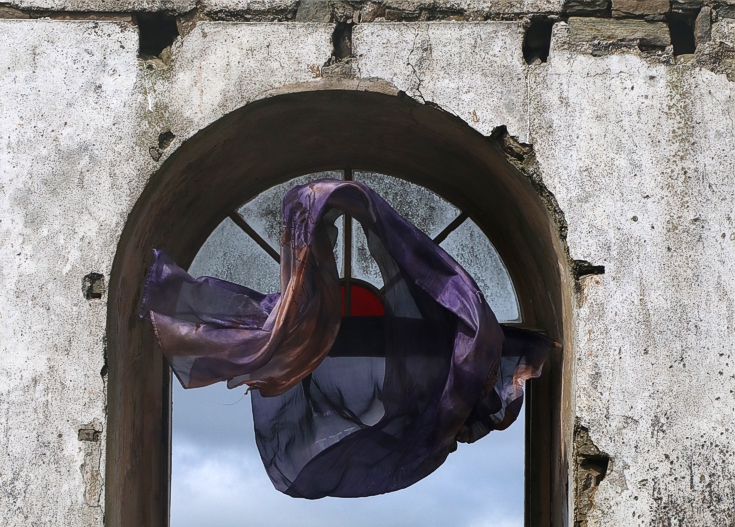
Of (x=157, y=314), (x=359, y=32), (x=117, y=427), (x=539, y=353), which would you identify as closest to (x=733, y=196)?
(x=539, y=353)

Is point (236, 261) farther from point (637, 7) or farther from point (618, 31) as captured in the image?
point (637, 7)

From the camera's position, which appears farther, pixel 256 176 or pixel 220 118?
pixel 256 176

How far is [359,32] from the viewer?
3584mm

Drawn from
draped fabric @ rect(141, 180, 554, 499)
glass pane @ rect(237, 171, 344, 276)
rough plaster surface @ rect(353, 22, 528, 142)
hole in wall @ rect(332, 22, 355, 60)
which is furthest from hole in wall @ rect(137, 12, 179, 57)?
glass pane @ rect(237, 171, 344, 276)

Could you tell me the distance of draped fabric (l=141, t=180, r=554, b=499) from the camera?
336 cm

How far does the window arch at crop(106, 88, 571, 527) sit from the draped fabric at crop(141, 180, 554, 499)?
0.29 metres

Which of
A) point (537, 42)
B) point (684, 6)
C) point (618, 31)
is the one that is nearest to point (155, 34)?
point (537, 42)

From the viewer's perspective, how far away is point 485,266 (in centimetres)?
441

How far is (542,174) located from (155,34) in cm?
161

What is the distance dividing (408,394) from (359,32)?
144 cm

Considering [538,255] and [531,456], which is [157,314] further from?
[531,456]

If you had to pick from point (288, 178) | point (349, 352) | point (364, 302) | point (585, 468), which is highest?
point (288, 178)

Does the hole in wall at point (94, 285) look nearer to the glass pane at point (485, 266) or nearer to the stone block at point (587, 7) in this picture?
the glass pane at point (485, 266)

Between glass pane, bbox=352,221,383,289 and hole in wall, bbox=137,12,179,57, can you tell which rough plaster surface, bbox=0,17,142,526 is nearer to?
hole in wall, bbox=137,12,179,57
